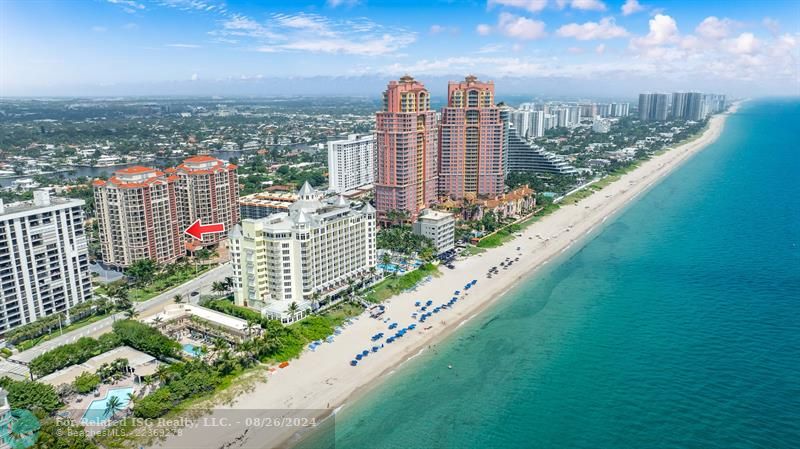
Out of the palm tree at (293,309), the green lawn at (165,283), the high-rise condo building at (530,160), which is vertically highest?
the high-rise condo building at (530,160)

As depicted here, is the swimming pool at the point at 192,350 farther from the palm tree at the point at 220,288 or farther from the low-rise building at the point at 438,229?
the low-rise building at the point at 438,229

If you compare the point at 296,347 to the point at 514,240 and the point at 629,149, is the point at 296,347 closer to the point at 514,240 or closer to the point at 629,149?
the point at 514,240

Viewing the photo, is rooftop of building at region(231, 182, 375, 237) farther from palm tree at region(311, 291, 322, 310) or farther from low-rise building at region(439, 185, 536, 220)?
low-rise building at region(439, 185, 536, 220)

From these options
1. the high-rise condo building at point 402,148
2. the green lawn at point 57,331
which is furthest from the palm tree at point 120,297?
the high-rise condo building at point 402,148

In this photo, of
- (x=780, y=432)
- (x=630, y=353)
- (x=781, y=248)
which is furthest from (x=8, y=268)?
(x=781, y=248)

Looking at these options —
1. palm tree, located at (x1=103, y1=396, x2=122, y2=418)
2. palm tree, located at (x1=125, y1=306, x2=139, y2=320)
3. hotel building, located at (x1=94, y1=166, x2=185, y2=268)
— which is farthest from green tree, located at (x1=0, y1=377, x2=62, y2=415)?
hotel building, located at (x1=94, y1=166, x2=185, y2=268)

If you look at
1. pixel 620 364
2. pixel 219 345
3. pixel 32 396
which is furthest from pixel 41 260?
pixel 620 364
